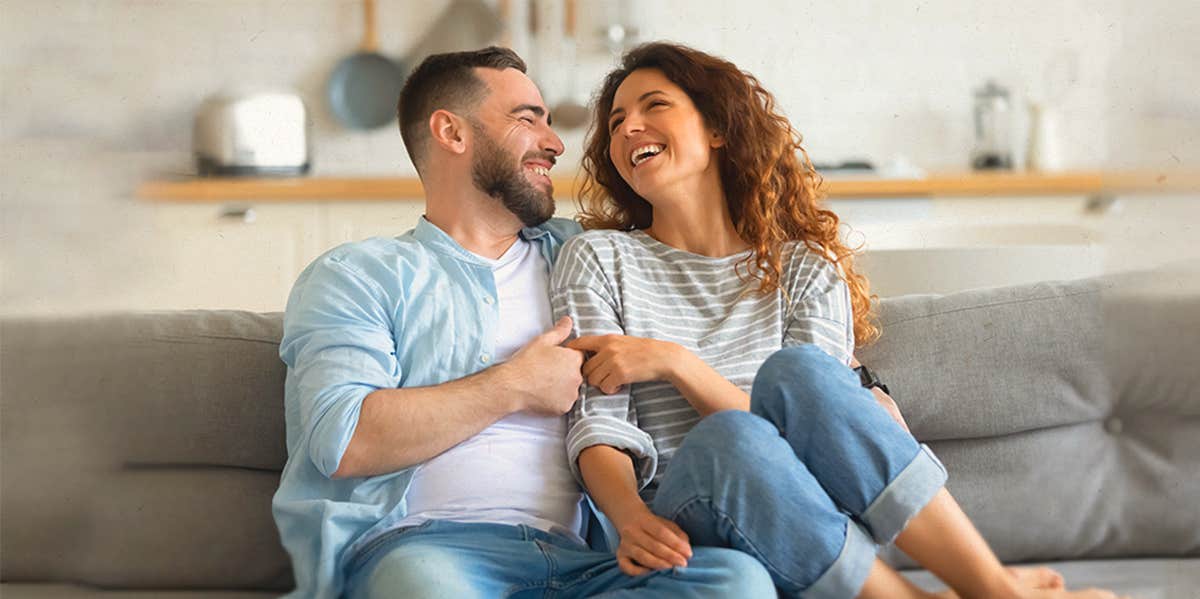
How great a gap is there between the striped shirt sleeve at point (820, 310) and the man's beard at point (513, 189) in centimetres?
33

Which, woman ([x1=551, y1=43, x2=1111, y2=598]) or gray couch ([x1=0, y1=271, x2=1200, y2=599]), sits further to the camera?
gray couch ([x1=0, y1=271, x2=1200, y2=599])

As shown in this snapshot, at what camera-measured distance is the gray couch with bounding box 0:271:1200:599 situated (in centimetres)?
147

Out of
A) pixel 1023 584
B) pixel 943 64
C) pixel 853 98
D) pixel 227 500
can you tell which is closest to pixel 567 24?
pixel 853 98

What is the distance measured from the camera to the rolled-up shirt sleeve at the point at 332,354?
1.30 metres

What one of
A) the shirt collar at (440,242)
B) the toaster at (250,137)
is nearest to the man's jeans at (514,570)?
the shirt collar at (440,242)

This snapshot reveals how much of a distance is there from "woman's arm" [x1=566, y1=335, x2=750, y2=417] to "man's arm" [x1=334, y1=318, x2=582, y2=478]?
0.15 ft

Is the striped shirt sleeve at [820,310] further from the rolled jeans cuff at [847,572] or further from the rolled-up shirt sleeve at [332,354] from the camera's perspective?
the rolled-up shirt sleeve at [332,354]

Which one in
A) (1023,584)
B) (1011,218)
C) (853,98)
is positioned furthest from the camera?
(853,98)

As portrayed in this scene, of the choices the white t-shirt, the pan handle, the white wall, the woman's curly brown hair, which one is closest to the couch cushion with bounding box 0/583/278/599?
the white t-shirt

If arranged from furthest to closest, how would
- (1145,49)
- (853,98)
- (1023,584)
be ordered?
(853,98)
(1145,49)
(1023,584)

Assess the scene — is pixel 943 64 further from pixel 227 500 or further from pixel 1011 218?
pixel 227 500

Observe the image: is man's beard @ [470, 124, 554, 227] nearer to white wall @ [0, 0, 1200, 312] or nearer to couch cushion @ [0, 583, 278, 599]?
couch cushion @ [0, 583, 278, 599]

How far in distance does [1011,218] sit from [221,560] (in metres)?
2.35

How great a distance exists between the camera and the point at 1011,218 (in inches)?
124
